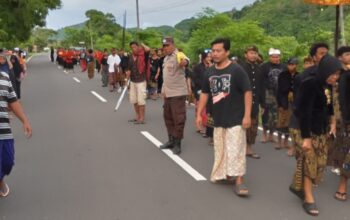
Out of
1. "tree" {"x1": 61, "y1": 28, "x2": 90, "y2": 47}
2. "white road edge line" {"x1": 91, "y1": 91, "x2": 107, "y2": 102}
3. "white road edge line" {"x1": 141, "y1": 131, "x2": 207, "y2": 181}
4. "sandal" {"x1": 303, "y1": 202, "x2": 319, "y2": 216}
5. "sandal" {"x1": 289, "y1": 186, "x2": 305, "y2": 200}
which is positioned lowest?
"white road edge line" {"x1": 91, "y1": 91, "x2": 107, "y2": 102}

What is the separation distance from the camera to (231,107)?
5844 mm

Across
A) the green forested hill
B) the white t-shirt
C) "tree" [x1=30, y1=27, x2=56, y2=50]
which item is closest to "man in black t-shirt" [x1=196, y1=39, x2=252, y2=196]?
the white t-shirt

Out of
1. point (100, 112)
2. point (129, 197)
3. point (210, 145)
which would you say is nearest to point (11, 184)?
point (129, 197)

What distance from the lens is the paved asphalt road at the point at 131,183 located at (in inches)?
209

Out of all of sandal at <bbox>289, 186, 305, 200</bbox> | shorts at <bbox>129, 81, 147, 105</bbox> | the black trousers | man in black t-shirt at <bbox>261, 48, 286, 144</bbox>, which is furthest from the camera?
shorts at <bbox>129, 81, 147, 105</bbox>

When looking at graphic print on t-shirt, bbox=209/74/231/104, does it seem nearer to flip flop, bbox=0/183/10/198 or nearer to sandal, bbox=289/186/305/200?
sandal, bbox=289/186/305/200

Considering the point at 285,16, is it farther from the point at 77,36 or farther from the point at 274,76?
the point at 77,36

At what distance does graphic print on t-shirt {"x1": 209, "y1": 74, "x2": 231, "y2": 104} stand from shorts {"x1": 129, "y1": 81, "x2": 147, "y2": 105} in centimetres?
521

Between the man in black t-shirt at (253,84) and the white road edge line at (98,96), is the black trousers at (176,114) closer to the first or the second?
the man in black t-shirt at (253,84)

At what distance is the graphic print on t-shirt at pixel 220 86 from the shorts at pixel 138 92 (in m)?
5.21

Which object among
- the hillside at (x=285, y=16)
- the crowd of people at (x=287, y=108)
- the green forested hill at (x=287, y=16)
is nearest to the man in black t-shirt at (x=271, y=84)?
the crowd of people at (x=287, y=108)

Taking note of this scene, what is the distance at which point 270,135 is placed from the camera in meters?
9.07

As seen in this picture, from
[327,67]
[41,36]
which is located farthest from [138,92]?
[41,36]

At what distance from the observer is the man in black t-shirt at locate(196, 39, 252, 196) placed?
5777mm
